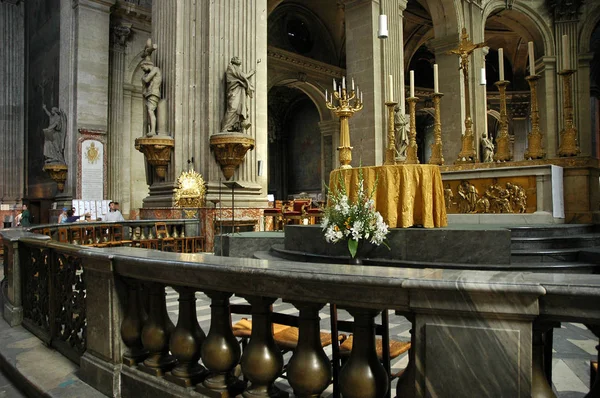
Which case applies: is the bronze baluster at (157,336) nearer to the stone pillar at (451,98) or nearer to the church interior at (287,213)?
the church interior at (287,213)

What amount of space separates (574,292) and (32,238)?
4.17m

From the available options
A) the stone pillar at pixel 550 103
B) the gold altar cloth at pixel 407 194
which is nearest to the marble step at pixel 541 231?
the gold altar cloth at pixel 407 194

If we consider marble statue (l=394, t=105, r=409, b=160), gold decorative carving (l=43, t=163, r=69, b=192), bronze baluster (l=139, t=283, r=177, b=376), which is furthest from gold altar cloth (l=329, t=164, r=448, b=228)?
gold decorative carving (l=43, t=163, r=69, b=192)

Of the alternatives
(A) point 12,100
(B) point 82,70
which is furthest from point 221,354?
(A) point 12,100

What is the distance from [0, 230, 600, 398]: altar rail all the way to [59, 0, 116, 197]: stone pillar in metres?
13.6

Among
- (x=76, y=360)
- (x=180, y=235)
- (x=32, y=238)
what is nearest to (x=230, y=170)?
(x=180, y=235)

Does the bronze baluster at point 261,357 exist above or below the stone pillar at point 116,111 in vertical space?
below

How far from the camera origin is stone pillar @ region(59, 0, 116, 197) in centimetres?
1470

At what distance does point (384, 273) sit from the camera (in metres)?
1.55

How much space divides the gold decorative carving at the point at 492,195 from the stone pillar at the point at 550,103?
13.4m

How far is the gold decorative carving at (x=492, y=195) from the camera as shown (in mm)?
7395

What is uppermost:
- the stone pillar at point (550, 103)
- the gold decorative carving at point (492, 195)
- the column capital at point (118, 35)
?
the column capital at point (118, 35)

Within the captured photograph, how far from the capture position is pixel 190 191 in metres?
9.45

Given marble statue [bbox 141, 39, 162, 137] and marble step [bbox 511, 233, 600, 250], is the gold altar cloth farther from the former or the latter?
marble statue [bbox 141, 39, 162, 137]
